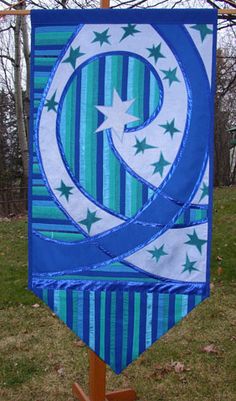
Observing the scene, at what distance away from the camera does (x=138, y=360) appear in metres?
3.68

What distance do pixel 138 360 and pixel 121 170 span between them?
72.0 inches

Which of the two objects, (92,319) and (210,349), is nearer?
(92,319)

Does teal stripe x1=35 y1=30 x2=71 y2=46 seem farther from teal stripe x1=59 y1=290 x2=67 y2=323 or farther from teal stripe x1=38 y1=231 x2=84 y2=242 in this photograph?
teal stripe x1=59 y1=290 x2=67 y2=323

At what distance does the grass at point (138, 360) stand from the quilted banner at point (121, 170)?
0.94 meters

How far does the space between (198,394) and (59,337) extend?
4.45ft

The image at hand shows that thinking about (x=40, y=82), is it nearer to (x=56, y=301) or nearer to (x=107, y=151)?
(x=107, y=151)

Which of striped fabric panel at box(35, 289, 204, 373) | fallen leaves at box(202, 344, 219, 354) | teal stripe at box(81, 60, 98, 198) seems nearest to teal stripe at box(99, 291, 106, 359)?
striped fabric panel at box(35, 289, 204, 373)

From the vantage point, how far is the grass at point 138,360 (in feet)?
10.6

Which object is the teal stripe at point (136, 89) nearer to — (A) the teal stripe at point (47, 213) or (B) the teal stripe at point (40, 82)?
(B) the teal stripe at point (40, 82)

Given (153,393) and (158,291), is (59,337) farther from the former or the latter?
(158,291)

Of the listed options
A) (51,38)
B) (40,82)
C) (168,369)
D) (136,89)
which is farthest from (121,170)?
(168,369)

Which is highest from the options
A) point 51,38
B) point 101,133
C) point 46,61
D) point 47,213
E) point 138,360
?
point 51,38

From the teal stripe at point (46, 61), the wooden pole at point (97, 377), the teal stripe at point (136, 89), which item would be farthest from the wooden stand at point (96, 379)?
the teal stripe at point (46, 61)

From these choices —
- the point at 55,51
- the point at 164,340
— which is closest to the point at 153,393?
the point at 164,340
